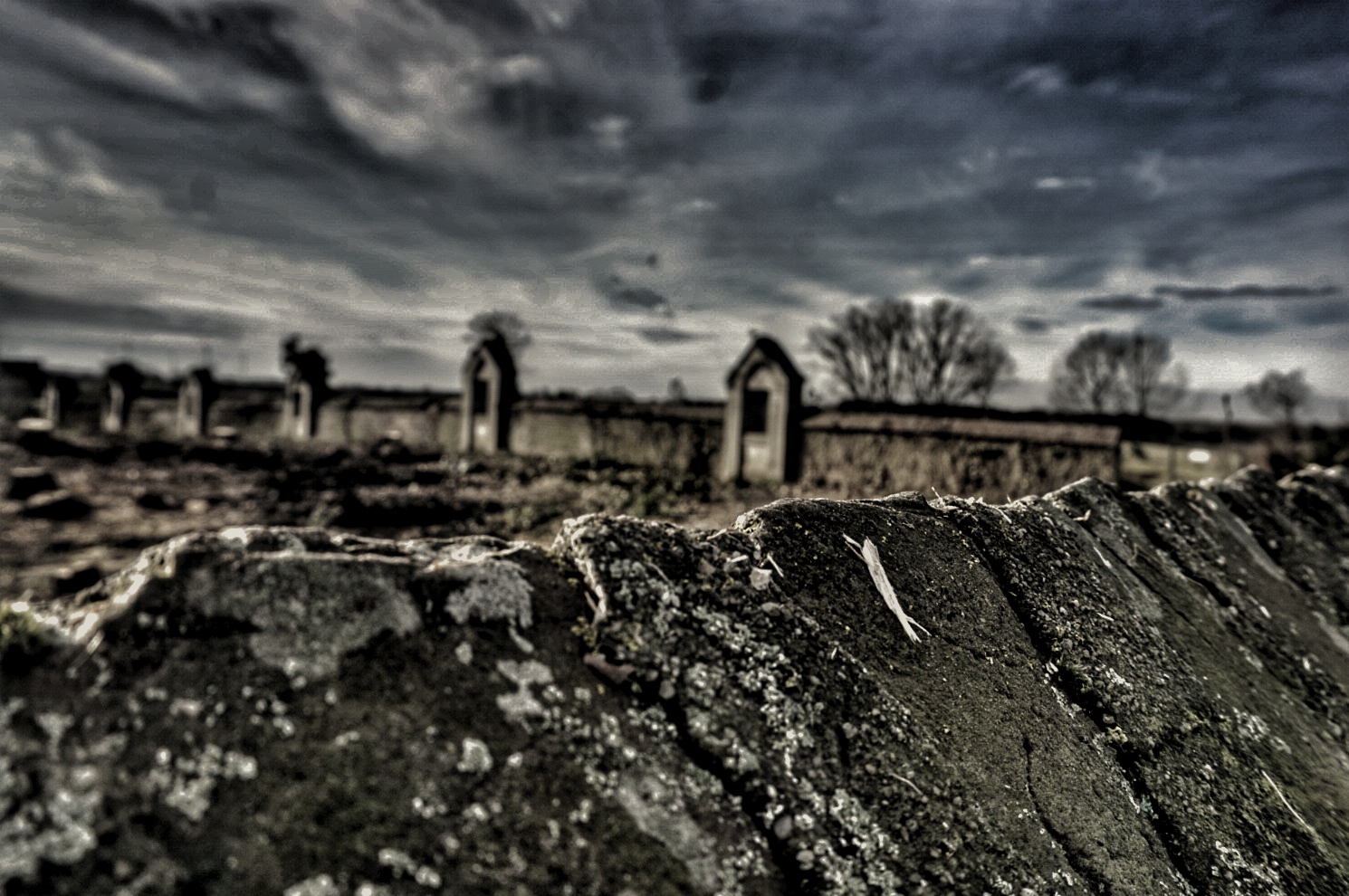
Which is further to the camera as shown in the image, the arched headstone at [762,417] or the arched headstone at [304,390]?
the arched headstone at [304,390]

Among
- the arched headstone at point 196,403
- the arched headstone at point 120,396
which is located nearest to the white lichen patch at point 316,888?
the arched headstone at point 196,403

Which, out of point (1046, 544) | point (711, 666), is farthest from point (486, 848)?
point (1046, 544)

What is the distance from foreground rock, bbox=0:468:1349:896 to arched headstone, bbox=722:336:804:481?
1427 cm

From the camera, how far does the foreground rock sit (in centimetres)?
99

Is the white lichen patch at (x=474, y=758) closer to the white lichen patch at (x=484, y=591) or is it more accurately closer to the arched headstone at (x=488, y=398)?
the white lichen patch at (x=484, y=591)

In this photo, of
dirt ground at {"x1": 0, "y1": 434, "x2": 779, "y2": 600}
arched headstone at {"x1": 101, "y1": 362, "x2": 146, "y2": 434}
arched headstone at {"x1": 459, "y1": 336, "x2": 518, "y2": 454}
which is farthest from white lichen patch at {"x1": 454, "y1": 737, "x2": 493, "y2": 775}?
arched headstone at {"x1": 101, "y1": 362, "x2": 146, "y2": 434}

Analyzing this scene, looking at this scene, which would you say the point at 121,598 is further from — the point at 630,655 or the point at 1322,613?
the point at 1322,613

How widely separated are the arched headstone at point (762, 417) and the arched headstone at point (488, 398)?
846cm

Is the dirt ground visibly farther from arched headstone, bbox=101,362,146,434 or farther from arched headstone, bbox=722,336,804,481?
arched headstone, bbox=101,362,146,434

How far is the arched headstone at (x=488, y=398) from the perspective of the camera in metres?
22.6

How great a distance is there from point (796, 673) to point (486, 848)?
704 mm

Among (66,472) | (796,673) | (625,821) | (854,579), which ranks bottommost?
(66,472)

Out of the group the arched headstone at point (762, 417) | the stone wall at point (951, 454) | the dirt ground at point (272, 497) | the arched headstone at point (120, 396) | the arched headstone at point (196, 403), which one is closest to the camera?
the dirt ground at point (272, 497)

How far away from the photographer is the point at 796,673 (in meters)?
1.49
